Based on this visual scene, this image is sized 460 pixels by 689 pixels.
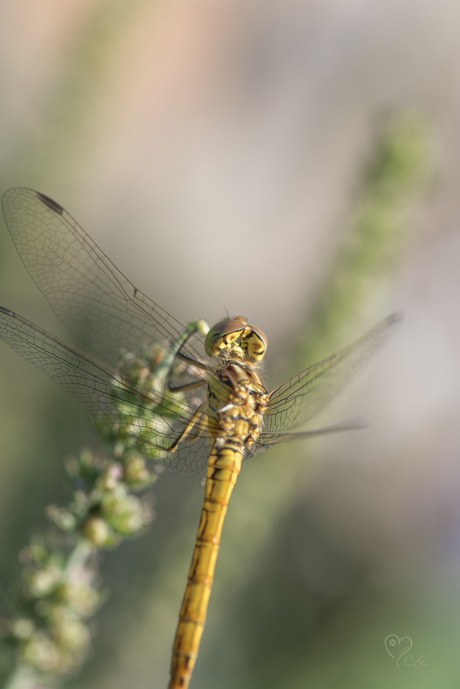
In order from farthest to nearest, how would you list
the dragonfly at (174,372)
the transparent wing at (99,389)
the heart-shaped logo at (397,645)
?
the heart-shaped logo at (397,645) < the dragonfly at (174,372) < the transparent wing at (99,389)

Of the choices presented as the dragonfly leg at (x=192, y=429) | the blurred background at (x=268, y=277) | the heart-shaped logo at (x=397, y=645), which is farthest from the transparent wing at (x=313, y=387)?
the heart-shaped logo at (x=397, y=645)

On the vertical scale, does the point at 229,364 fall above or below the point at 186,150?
below

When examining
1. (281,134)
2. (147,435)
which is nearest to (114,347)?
(147,435)

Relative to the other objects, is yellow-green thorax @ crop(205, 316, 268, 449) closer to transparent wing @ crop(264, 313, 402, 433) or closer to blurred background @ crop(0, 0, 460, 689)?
transparent wing @ crop(264, 313, 402, 433)

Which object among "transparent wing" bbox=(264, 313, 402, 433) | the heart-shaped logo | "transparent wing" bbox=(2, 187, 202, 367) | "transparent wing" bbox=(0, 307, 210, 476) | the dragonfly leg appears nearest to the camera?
"transparent wing" bbox=(0, 307, 210, 476)

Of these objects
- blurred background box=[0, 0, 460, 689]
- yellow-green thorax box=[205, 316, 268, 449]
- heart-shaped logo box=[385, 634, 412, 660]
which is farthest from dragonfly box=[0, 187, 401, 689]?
heart-shaped logo box=[385, 634, 412, 660]

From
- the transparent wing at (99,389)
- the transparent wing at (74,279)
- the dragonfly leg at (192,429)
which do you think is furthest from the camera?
the transparent wing at (74,279)

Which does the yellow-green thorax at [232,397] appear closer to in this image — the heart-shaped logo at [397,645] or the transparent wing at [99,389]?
the transparent wing at [99,389]

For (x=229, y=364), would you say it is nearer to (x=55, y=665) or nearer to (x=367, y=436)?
(x=55, y=665)
